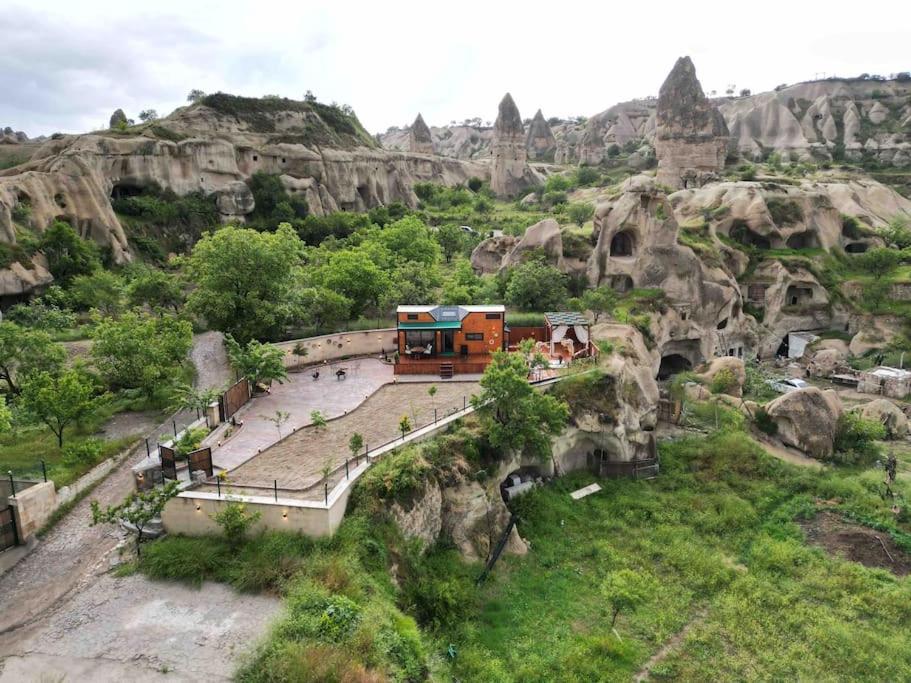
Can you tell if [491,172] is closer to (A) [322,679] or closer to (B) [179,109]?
(B) [179,109]

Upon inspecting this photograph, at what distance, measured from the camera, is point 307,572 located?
15.8 m

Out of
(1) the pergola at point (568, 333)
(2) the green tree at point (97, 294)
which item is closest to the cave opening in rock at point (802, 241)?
(1) the pergola at point (568, 333)

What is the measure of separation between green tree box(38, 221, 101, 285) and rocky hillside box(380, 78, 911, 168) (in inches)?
3461

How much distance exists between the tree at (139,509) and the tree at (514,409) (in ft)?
34.3

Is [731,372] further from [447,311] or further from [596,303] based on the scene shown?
[447,311]

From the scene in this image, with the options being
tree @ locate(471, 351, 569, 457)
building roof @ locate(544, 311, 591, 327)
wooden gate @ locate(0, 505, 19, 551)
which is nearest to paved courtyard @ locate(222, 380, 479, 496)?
tree @ locate(471, 351, 569, 457)

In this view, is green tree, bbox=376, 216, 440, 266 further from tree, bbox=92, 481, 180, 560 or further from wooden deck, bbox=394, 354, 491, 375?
tree, bbox=92, 481, 180, 560

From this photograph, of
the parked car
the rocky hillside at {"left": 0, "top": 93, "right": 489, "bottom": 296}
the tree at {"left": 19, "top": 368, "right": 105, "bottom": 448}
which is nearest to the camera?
the tree at {"left": 19, "top": 368, "right": 105, "bottom": 448}

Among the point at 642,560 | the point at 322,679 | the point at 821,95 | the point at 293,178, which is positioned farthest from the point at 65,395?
the point at 821,95

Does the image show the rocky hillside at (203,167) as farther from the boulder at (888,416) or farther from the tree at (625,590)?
the boulder at (888,416)

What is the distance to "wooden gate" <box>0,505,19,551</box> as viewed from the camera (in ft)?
56.0

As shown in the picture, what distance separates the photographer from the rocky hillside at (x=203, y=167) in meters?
46.2

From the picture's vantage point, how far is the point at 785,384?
40438mm

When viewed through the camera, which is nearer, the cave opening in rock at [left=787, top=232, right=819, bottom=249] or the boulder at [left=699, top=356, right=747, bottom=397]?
the boulder at [left=699, top=356, right=747, bottom=397]
